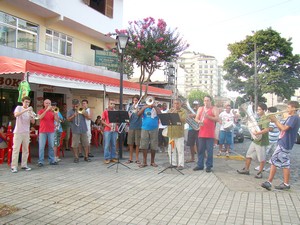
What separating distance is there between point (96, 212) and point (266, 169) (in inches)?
225

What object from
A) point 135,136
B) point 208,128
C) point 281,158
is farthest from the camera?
point 135,136

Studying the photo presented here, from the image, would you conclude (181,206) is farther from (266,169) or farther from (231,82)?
(231,82)

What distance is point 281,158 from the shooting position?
571 centimetres

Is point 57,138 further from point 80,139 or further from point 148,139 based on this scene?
point 148,139

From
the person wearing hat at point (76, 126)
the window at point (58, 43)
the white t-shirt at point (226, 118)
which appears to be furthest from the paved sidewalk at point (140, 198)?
the window at point (58, 43)

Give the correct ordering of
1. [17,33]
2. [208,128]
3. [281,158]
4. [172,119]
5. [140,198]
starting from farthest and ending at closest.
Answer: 1. [17,33]
2. [208,128]
3. [172,119]
4. [281,158]
5. [140,198]

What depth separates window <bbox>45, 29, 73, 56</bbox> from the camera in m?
14.7

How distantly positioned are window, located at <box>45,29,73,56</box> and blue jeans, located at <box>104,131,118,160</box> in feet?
26.5

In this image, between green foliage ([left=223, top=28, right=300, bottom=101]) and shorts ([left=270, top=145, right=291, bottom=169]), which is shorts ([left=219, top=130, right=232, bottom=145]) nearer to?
shorts ([left=270, top=145, right=291, bottom=169])

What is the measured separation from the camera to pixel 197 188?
19.2 ft

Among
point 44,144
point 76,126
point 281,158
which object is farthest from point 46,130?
point 281,158

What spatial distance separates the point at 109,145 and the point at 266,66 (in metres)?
31.7

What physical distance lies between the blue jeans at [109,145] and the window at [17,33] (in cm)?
709

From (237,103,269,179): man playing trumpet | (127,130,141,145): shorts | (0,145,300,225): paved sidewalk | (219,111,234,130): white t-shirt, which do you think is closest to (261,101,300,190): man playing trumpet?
(0,145,300,225): paved sidewalk
